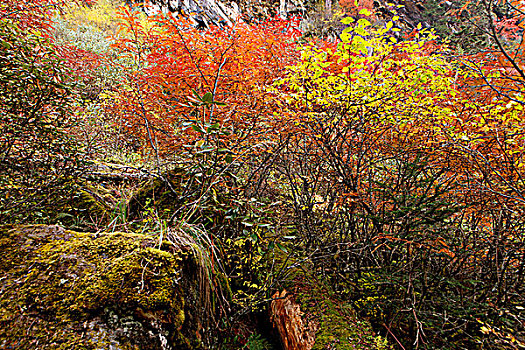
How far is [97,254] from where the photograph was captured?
1.26m

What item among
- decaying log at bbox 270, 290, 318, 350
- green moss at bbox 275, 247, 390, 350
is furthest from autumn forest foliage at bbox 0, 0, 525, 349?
decaying log at bbox 270, 290, 318, 350

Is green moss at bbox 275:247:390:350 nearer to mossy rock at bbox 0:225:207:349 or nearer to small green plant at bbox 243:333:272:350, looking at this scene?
small green plant at bbox 243:333:272:350

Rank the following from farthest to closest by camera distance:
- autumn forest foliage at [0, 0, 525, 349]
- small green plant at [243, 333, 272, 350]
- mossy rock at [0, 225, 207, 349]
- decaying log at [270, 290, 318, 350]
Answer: small green plant at [243, 333, 272, 350]
decaying log at [270, 290, 318, 350]
autumn forest foliage at [0, 0, 525, 349]
mossy rock at [0, 225, 207, 349]

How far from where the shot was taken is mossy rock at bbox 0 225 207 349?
0.99 metres

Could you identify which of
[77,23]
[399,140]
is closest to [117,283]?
[399,140]

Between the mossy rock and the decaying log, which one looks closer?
the mossy rock

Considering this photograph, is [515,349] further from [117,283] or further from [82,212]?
[82,212]

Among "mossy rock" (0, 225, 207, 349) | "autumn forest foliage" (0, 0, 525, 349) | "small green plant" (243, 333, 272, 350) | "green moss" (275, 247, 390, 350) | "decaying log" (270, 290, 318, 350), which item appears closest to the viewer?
"mossy rock" (0, 225, 207, 349)

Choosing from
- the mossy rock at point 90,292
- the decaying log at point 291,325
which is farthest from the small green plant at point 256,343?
the mossy rock at point 90,292

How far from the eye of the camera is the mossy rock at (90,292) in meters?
0.99

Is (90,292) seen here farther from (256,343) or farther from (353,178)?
(353,178)

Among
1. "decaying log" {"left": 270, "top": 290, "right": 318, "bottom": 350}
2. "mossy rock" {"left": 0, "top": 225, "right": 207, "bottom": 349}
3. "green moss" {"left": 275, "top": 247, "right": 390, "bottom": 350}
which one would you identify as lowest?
"decaying log" {"left": 270, "top": 290, "right": 318, "bottom": 350}

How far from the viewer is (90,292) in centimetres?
110

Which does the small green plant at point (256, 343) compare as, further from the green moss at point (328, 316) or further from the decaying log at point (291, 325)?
the green moss at point (328, 316)
